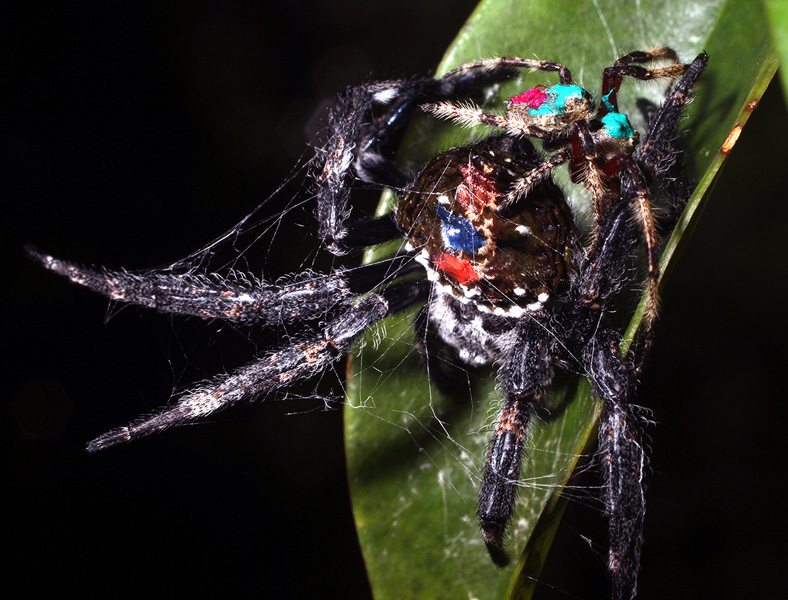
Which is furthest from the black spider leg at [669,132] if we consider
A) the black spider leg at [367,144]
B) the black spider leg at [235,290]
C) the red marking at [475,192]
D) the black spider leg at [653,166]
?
the black spider leg at [235,290]

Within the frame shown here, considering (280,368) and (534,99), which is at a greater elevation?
(534,99)

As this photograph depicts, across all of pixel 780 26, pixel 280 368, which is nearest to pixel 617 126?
pixel 780 26

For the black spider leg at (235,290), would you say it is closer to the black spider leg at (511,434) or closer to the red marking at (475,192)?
the red marking at (475,192)

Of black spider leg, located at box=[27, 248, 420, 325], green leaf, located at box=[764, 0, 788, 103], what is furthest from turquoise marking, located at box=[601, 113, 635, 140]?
green leaf, located at box=[764, 0, 788, 103]

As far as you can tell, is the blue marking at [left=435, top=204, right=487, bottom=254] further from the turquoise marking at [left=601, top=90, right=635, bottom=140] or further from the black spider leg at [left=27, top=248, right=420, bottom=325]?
the turquoise marking at [left=601, top=90, right=635, bottom=140]

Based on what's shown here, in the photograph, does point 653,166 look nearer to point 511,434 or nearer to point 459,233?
point 459,233
